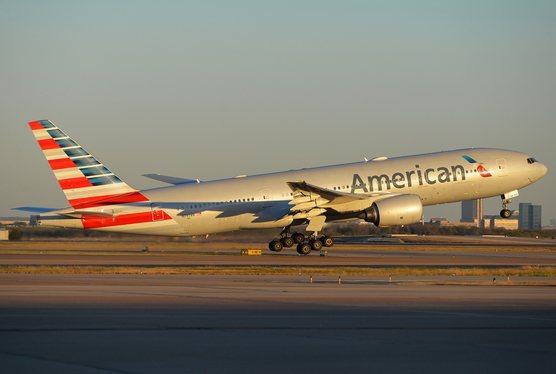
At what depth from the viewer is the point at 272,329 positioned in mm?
13789

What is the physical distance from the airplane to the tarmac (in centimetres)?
1471

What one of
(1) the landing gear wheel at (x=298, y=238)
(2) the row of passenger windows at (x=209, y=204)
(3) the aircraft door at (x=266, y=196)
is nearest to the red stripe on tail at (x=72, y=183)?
(2) the row of passenger windows at (x=209, y=204)

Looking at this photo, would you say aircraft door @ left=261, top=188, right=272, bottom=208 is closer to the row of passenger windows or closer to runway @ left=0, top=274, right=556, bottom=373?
the row of passenger windows

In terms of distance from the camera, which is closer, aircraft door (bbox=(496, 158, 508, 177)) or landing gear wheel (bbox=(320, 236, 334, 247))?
landing gear wheel (bbox=(320, 236, 334, 247))

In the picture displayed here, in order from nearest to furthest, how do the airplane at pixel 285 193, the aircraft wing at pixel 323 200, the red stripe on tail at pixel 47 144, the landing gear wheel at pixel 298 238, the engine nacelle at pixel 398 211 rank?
the red stripe on tail at pixel 47 144 < the airplane at pixel 285 193 < the aircraft wing at pixel 323 200 < the engine nacelle at pixel 398 211 < the landing gear wheel at pixel 298 238

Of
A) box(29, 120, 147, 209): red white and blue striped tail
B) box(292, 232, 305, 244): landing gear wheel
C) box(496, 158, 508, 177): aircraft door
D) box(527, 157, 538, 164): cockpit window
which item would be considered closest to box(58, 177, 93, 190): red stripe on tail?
box(29, 120, 147, 209): red white and blue striped tail

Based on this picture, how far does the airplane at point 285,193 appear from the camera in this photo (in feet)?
124

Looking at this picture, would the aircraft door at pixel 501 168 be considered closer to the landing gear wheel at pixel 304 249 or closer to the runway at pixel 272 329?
the landing gear wheel at pixel 304 249

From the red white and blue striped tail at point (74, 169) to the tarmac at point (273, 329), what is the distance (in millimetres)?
14582

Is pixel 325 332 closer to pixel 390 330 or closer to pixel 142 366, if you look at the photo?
pixel 390 330

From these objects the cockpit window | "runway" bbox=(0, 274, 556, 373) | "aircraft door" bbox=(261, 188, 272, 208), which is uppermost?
the cockpit window

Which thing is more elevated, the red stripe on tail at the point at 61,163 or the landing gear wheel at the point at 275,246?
the red stripe on tail at the point at 61,163

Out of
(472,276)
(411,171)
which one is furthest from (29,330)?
(411,171)

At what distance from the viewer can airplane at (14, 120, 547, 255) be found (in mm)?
37719
